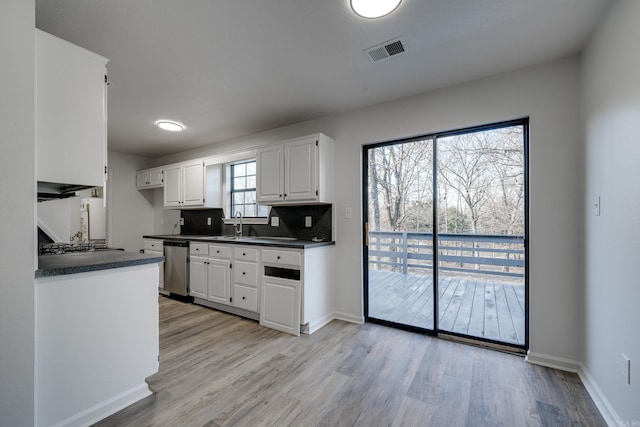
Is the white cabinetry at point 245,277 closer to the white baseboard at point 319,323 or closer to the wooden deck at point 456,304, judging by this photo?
the white baseboard at point 319,323

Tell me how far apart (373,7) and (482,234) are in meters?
2.09

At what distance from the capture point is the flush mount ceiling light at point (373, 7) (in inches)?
61.0

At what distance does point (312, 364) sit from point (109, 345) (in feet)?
4.56

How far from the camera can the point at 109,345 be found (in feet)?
5.24

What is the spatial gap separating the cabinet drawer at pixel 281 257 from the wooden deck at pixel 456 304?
92 cm

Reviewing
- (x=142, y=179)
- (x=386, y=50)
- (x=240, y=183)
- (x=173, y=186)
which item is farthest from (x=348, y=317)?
(x=142, y=179)

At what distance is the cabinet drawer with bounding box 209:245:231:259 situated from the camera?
3362mm

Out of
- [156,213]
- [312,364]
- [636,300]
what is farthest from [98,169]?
[156,213]

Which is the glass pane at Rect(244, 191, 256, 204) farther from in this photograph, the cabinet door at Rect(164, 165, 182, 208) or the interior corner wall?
the interior corner wall

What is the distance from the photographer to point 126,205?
4.99 metres

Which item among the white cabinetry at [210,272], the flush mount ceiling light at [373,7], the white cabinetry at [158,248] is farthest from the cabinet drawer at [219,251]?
the flush mount ceiling light at [373,7]

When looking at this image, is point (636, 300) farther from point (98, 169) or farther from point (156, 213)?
point (156, 213)

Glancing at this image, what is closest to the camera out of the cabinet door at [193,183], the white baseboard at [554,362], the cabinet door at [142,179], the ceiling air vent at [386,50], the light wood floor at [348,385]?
the light wood floor at [348,385]

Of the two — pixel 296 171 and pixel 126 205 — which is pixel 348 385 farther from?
pixel 126 205
